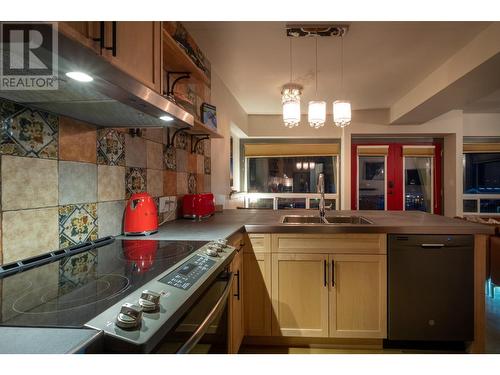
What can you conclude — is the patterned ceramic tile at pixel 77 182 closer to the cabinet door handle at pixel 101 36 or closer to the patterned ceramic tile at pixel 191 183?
the cabinet door handle at pixel 101 36

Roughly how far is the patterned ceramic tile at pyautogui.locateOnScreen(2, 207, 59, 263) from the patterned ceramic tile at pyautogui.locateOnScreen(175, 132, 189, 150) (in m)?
1.15

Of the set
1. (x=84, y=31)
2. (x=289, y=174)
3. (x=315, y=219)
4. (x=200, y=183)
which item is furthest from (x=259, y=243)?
(x=289, y=174)

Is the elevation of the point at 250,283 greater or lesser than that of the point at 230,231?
lesser

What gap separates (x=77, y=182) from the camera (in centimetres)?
120

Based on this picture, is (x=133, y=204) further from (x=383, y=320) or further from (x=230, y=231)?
(x=383, y=320)

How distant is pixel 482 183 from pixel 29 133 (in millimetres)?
5767

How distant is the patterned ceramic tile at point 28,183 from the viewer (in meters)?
0.90

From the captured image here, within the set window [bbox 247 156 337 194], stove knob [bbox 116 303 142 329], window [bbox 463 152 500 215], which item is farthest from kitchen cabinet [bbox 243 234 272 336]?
window [bbox 463 152 500 215]

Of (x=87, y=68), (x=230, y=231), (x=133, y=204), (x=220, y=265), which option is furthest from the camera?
(x=230, y=231)

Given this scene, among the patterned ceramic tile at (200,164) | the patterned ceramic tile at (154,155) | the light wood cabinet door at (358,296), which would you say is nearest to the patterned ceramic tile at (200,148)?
the patterned ceramic tile at (200,164)

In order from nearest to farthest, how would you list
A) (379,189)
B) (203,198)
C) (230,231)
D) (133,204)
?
1. (133,204)
2. (230,231)
3. (203,198)
4. (379,189)

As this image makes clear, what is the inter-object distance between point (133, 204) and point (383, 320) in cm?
169
